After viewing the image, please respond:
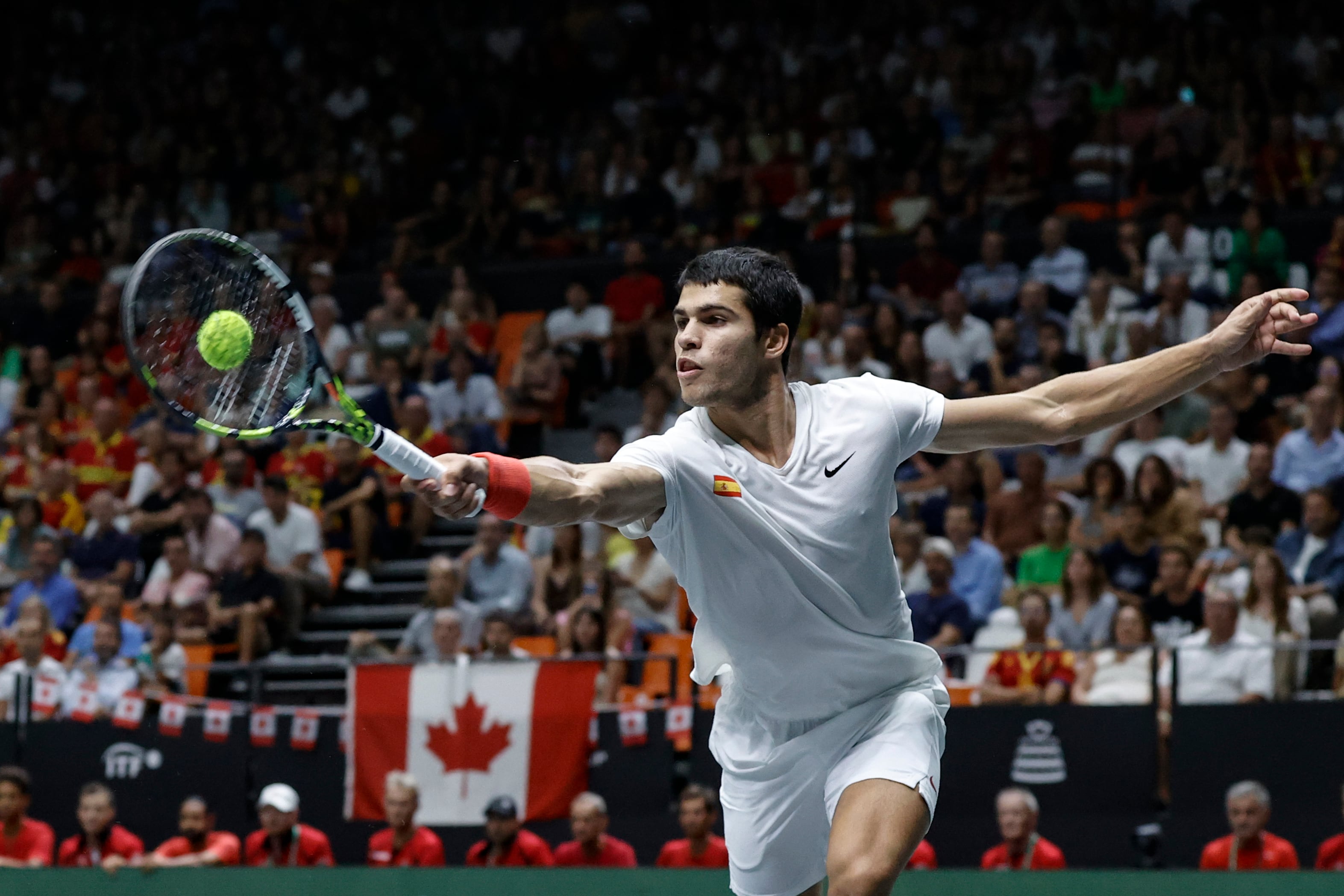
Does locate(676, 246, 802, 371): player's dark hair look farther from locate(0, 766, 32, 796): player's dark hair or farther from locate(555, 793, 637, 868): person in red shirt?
locate(0, 766, 32, 796): player's dark hair

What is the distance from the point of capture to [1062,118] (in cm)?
1622

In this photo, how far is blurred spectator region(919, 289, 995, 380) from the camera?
1389 cm

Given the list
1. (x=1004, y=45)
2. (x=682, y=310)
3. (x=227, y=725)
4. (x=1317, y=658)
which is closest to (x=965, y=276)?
(x=1004, y=45)

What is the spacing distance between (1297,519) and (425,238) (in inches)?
375

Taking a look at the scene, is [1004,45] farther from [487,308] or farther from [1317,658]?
[1317,658]

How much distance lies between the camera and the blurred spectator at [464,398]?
14.8 m

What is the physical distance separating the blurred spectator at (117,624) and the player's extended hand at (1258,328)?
922cm

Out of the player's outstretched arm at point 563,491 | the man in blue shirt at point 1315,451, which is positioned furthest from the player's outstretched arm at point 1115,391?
the man in blue shirt at point 1315,451

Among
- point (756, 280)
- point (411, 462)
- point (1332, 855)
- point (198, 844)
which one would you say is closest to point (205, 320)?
point (411, 462)

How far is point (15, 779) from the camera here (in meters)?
11.0

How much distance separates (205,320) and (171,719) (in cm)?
678

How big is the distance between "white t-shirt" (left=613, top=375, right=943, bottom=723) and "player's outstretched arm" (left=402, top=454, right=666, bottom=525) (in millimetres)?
84

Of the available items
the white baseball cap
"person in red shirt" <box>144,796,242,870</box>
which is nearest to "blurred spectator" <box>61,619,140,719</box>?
"person in red shirt" <box>144,796,242,870</box>

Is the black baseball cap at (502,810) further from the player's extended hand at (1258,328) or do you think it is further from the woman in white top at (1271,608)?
the player's extended hand at (1258,328)
